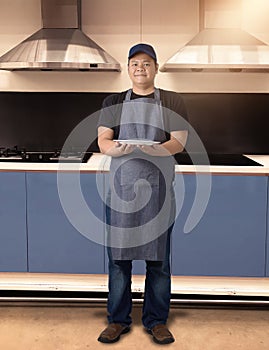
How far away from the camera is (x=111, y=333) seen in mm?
2332

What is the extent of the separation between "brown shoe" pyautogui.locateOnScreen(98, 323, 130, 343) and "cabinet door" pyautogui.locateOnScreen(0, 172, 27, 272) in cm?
69

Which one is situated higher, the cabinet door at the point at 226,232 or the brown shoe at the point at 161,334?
the cabinet door at the point at 226,232

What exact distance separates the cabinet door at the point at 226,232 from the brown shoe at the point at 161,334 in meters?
0.46

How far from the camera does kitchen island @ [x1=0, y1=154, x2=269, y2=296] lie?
2.68 metres

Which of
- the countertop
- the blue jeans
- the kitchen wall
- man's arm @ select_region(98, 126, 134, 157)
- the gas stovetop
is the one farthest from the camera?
the kitchen wall

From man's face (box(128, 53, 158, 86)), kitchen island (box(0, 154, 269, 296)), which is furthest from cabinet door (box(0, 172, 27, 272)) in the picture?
man's face (box(128, 53, 158, 86))

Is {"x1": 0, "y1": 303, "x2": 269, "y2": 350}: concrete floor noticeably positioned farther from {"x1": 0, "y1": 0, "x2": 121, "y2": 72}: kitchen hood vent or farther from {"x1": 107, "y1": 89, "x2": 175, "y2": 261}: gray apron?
{"x1": 0, "y1": 0, "x2": 121, "y2": 72}: kitchen hood vent

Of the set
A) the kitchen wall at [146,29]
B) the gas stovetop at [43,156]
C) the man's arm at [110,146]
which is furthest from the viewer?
the kitchen wall at [146,29]

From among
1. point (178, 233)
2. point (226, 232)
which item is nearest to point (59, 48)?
point (178, 233)

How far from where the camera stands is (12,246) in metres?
2.78

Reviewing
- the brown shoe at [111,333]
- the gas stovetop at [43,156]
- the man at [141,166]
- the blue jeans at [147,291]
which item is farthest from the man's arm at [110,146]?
the brown shoe at [111,333]

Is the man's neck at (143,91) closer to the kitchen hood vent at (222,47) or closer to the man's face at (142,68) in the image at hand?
the man's face at (142,68)

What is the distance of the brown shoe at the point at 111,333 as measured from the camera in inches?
91.4

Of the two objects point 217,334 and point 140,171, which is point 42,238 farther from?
point 217,334
